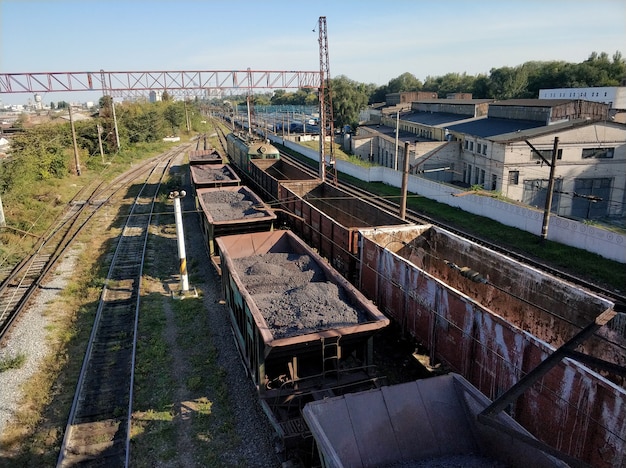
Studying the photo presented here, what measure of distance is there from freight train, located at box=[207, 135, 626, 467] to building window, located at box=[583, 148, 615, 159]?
25.0 meters

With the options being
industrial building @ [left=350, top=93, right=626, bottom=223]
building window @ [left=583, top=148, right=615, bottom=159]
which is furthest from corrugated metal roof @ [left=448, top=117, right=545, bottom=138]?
building window @ [left=583, top=148, right=615, bottom=159]

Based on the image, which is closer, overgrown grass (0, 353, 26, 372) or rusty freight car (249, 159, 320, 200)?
overgrown grass (0, 353, 26, 372)

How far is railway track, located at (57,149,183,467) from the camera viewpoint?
7.62 metres

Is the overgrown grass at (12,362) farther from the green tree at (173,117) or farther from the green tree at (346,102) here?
the green tree at (346,102)

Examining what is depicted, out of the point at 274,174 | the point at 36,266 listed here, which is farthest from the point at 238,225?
the point at 274,174

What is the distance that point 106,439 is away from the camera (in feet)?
25.7

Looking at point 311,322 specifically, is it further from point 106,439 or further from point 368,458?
point 106,439

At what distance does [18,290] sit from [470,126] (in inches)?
1592

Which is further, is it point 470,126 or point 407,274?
point 470,126

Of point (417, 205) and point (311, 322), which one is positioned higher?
point (311, 322)

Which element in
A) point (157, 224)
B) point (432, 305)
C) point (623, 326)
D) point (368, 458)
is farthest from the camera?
point (157, 224)

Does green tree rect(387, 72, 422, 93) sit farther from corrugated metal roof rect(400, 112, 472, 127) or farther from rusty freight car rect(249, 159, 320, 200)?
rusty freight car rect(249, 159, 320, 200)

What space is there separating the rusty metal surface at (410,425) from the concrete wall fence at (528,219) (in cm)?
1395

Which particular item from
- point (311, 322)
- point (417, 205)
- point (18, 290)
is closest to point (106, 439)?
point (311, 322)
